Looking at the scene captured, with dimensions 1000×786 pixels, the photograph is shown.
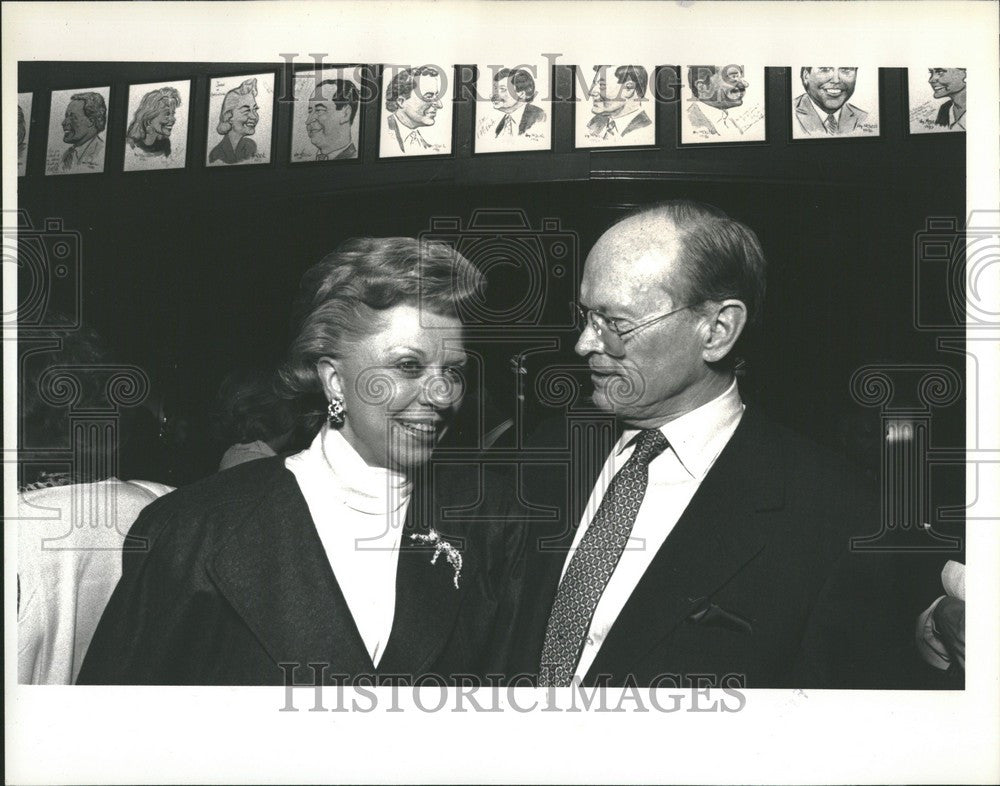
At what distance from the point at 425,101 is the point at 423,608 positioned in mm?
1503

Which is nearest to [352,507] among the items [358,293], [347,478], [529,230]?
[347,478]

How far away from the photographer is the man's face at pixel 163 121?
11.3ft

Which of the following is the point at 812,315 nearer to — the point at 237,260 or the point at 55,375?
the point at 237,260

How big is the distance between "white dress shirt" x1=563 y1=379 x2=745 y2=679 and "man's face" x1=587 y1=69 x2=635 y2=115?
0.90 m

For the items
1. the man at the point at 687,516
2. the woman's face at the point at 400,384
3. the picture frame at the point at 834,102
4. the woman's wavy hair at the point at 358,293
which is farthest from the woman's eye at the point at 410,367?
the picture frame at the point at 834,102

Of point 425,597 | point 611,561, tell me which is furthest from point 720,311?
point 425,597

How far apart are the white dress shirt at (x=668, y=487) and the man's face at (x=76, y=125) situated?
197 cm

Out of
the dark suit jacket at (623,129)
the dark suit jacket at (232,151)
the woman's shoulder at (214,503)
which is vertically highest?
the dark suit jacket at (623,129)

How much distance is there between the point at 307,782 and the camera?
3336 mm

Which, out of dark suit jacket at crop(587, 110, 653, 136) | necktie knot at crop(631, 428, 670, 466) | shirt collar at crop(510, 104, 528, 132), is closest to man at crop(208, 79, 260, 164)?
shirt collar at crop(510, 104, 528, 132)

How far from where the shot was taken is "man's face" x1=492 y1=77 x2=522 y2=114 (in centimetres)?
336

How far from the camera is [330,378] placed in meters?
3.29

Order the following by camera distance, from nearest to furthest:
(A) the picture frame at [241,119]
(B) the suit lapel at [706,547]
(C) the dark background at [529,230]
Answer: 1. (B) the suit lapel at [706,547]
2. (C) the dark background at [529,230]
3. (A) the picture frame at [241,119]

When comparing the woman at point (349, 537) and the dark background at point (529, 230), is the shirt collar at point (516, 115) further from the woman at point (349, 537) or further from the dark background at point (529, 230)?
the woman at point (349, 537)
